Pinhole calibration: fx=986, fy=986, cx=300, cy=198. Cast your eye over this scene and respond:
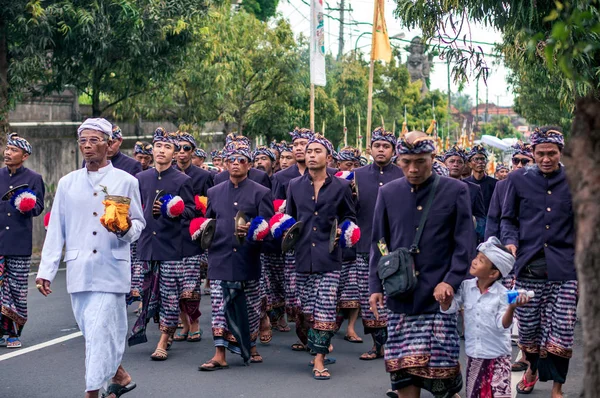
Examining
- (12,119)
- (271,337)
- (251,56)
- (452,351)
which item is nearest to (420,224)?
(452,351)

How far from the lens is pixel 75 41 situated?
1880cm

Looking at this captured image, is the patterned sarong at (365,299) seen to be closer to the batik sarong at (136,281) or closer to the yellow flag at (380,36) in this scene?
the batik sarong at (136,281)

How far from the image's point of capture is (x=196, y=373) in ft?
30.7

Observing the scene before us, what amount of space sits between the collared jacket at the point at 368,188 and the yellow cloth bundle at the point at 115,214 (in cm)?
433

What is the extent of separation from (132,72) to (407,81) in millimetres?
32096

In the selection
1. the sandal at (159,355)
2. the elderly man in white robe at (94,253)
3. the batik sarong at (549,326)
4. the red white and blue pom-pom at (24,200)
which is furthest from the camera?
the red white and blue pom-pom at (24,200)

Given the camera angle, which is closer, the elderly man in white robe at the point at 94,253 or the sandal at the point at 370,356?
the elderly man in white robe at the point at 94,253

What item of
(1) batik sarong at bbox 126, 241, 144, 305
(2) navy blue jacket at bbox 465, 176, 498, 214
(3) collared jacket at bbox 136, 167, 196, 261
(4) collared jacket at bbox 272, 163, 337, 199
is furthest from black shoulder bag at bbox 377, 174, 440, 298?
(2) navy blue jacket at bbox 465, 176, 498, 214

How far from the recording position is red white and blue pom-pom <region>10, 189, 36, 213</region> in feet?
35.1

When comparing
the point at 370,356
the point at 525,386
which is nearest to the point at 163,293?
the point at 370,356

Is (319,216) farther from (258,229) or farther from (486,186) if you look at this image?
(486,186)

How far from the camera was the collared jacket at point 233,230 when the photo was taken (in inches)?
380

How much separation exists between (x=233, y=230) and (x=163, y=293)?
1237 mm

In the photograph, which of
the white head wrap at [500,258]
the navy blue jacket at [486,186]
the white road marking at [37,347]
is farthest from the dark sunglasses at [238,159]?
the navy blue jacket at [486,186]
